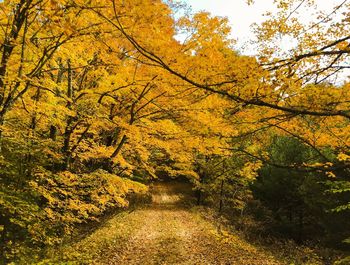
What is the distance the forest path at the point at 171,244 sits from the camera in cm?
1038

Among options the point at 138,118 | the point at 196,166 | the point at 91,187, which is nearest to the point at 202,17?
the point at 138,118

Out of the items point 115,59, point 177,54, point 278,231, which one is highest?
point 115,59

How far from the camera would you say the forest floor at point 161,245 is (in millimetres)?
10188

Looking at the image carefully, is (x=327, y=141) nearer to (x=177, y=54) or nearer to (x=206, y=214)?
(x=177, y=54)

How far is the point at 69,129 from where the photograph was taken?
28.8 ft

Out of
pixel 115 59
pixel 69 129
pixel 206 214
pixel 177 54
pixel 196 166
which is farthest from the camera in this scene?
pixel 196 166

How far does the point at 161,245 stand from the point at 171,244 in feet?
1.44

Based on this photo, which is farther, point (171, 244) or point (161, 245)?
point (171, 244)

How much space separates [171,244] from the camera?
1232 cm

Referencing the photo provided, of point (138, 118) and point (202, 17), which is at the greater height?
point (202, 17)

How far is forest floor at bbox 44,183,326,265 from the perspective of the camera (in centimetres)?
1019

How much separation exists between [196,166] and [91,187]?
14789 millimetres

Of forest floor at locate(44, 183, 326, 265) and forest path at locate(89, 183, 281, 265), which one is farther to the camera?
forest path at locate(89, 183, 281, 265)

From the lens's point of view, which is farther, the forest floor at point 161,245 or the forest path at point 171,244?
the forest path at point 171,244
